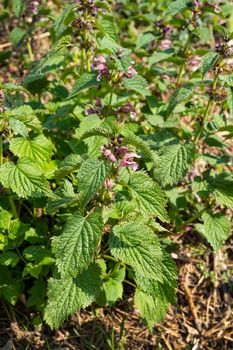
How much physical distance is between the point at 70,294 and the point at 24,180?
2.13 feet

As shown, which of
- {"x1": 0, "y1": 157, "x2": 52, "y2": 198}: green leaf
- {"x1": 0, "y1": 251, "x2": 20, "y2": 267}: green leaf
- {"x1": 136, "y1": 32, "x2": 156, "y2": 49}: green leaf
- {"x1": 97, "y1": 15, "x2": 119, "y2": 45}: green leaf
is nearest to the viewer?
{"x1": 0, "y1": 157, "x2": 52, "y2": 198}: green leaf

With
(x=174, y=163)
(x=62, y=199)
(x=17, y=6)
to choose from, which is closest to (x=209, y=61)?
(x=174, y=163)

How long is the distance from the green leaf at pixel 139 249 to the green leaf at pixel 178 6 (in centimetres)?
145

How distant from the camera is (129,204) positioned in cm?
225

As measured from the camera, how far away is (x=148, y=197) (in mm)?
2059

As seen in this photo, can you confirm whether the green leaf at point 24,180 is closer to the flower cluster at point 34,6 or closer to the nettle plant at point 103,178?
the nettle plant at point 103,178

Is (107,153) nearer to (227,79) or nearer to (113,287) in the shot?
(227,79)

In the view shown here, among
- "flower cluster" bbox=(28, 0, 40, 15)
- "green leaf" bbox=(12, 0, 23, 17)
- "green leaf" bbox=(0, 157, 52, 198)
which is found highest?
"green leaf" bbox=(12, 0, 23, 17)

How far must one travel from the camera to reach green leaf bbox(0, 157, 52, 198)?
7.48ft

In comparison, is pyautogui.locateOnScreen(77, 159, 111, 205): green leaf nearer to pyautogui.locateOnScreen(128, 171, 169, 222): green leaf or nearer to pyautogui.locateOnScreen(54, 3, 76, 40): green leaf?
pyautogui.locateOnScreen(128, 171, 169, 222): green leaf

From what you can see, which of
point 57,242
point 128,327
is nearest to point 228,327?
point 128,327

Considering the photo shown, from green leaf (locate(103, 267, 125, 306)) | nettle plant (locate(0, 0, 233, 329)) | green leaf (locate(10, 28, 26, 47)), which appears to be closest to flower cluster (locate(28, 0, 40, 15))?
nettle plant (locate(0, 0, 233, 329))

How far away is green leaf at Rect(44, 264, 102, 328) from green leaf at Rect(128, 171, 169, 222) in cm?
51

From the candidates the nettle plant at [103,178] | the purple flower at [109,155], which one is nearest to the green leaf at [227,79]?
the nettle plant at [103,178]
